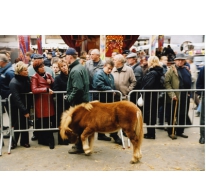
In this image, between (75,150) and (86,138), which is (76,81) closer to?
(86,138)

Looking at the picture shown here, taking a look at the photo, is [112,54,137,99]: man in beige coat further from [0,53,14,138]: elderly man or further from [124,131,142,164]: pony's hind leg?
[0,53,14,138]: elderly man

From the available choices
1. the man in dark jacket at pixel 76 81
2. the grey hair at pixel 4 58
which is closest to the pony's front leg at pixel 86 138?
the man in dark jacket at pixel 76 81

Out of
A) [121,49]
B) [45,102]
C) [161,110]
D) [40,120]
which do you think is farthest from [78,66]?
[121,49]

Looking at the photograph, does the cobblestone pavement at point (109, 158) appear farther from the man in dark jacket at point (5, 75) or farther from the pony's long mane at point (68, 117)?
the man in dark jacket at point (5, 75)

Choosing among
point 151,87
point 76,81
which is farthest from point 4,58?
point 151,87

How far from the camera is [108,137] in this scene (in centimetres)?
546

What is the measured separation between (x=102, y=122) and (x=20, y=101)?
5.31ft

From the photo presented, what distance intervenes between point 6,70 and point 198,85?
13.5 feet

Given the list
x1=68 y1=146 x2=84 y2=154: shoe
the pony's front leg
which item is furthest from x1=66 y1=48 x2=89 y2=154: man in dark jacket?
x1=68 y1=146 x2=84 y2=154: shoe

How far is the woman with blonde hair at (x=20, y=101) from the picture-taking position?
185 inches

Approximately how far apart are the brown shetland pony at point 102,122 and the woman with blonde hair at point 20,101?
945 mm

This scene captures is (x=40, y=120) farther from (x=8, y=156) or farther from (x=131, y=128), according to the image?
(x=131, y=128)

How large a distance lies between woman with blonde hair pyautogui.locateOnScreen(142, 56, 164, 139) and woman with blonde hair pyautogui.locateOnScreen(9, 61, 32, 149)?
2431 mm

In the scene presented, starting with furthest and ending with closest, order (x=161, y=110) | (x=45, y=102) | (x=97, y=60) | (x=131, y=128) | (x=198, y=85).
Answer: (x=161, y=110) < (x=97, y=60) < (x=198, y=85) < (x=45, y=102) < (x=131, y=128)
